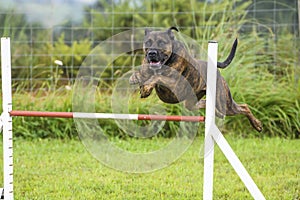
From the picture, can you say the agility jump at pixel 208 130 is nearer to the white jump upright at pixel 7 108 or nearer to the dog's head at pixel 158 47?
the white jump upright at pixel 7 108

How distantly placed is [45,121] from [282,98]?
234cm

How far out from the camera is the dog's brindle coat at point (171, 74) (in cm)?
291

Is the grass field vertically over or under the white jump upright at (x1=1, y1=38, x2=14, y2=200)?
under

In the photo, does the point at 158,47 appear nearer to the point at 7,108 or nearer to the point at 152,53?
→ the point at 152,53

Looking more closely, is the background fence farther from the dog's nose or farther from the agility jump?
the dog's nose

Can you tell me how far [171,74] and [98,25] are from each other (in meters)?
4.70

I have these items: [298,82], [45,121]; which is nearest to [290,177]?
[298,82]

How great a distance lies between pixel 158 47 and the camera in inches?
114

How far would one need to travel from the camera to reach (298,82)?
237 inches

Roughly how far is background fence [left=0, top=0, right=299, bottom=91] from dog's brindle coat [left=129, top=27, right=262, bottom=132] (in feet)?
9.57

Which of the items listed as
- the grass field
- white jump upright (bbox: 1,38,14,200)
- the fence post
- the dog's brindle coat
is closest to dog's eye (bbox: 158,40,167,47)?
the dog's brindle coat

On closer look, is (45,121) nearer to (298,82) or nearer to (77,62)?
(77,62)

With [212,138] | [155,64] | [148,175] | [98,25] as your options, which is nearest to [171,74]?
[155,64]

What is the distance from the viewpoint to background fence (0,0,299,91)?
6.39 metres
